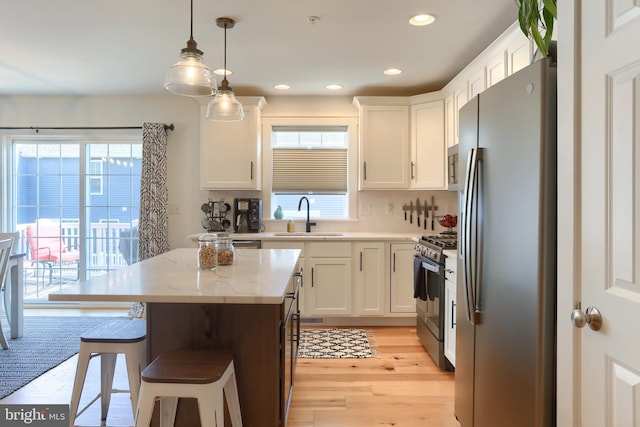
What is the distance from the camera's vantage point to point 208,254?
2020 millimetres

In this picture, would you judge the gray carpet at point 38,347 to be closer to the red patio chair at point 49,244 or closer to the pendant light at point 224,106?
the red patio chair at point 49,244

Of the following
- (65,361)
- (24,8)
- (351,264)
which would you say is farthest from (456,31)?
(65,361)

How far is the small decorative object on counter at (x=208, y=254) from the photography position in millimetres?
2016

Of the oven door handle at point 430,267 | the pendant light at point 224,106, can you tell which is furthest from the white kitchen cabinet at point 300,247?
the pendant light at point 224,106

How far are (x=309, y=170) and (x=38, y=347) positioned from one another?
9.90 ft

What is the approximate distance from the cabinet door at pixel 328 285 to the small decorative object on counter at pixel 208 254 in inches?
76.9

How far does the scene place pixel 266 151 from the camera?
4.51 metres

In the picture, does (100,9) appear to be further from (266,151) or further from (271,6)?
(266,151)

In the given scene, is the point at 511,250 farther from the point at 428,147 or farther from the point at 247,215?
the point at 247,215

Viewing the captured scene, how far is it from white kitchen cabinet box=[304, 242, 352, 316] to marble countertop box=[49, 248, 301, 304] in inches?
63.5

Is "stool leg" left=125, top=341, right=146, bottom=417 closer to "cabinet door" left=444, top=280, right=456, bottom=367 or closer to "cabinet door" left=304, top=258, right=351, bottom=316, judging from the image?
"cabinet door" left=444, top=280, right=456, bottom=367

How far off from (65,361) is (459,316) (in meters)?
2.93

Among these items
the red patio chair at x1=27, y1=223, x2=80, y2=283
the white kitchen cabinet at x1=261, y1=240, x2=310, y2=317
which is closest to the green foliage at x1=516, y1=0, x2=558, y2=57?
the white kitchen cabinet at x1=261, y1=240, x2=310, y2=317

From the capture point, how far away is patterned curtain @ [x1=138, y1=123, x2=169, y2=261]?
14.3ft
